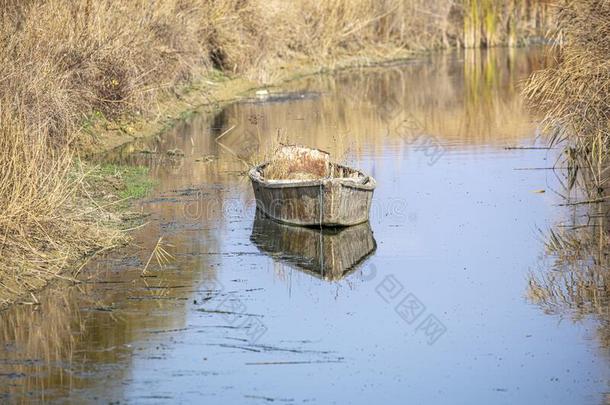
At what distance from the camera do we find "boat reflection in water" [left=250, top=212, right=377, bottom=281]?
567 inches

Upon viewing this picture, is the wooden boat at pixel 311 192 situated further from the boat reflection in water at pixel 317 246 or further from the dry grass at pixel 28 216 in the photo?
the dry grass at pixel 28 216

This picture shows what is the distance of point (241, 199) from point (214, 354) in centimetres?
800

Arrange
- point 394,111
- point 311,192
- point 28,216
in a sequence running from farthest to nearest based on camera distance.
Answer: point 394,111 < point 311,192 < point 28,216

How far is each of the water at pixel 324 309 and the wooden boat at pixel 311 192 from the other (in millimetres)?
234

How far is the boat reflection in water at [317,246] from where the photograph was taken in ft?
47.2

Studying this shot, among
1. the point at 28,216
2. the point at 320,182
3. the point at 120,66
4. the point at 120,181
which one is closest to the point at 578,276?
the point at 320,182

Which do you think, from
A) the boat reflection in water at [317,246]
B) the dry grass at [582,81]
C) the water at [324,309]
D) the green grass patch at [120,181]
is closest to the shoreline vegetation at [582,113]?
the dry grass at [582,81]

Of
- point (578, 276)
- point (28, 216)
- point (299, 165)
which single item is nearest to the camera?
point (28, 216)

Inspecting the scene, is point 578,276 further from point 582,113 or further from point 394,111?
point 394,111

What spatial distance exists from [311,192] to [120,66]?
856cm

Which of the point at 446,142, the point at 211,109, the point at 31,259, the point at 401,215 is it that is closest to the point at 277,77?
the point at 211,109

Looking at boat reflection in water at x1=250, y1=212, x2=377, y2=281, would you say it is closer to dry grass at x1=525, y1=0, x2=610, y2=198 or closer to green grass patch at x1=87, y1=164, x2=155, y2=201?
green grass patch at x1=87, y1=164, x2=155, y2=201

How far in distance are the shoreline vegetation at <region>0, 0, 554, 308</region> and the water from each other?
0.70 meters

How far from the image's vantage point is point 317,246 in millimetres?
15328
